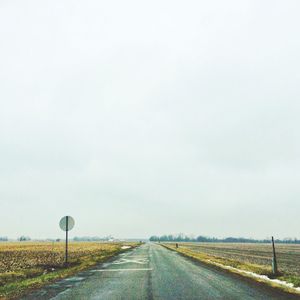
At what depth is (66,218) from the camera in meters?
25.9

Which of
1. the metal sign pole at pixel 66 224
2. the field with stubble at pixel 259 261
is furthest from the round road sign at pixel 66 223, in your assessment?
the field with stubble at pixel 259 261

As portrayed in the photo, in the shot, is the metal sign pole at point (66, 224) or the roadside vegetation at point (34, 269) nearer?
the roadside vegetation at point (34, 269)

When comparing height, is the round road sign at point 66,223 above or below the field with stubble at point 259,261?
above

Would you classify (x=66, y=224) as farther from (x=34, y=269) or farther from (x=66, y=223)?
(x=34, y=269)

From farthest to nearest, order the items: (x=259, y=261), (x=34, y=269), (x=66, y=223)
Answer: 1. (x=259, y=261)
2. (x=66, y=223)
3. (x=34, y=269)

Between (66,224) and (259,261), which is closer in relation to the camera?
(66,224)

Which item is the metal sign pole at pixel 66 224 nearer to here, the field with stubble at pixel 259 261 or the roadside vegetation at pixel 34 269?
the roadside vegetation at pixel 34 269

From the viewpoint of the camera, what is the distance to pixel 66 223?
2589cm

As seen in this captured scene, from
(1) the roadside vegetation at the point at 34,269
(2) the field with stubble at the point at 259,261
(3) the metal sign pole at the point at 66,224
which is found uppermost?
(3) the metal sign pole at the point at 66,224

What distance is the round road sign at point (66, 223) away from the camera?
25.7 m

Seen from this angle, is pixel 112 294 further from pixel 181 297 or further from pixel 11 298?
pixel 11 298

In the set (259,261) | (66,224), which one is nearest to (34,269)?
(66,224)

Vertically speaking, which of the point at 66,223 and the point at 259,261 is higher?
the point at 66,223

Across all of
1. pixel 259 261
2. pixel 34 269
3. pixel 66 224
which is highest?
pixel 66 224
